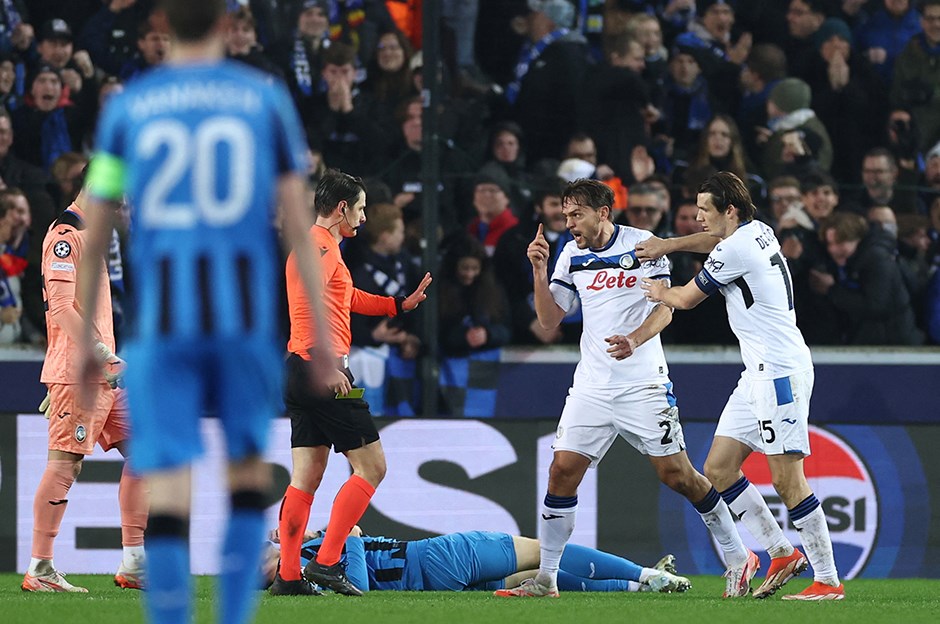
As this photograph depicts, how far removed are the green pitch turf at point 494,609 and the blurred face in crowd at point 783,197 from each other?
3.74 meters

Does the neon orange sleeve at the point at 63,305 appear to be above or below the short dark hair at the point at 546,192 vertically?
below

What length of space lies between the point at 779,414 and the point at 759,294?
594 millimetres

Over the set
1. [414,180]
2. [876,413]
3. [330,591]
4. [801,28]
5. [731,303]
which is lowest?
[330,591]

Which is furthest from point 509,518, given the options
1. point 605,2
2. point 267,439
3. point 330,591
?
point 267,439

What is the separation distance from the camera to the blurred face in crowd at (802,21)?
11.2m

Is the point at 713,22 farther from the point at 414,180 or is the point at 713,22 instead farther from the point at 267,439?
the point at 267,439

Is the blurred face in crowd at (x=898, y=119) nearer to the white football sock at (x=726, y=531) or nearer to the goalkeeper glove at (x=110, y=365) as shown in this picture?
the white football sock at (x=726, y=531)

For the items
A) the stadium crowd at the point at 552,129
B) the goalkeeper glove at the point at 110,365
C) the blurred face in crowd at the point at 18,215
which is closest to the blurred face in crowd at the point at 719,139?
the stadium crowd at the point at 552,129

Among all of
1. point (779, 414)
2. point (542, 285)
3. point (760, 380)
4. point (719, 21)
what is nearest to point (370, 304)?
point (542, 285)

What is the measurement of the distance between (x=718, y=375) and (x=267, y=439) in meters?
6.47

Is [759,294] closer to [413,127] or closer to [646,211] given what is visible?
[646,211]

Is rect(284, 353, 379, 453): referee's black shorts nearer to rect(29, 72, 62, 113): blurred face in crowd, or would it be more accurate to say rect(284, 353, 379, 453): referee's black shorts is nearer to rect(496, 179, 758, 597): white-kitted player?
rect(496, 179, 758, 597): white-kitted player

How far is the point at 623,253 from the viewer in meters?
7.25

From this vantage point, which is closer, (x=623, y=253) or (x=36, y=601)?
(x=36, y=601)
